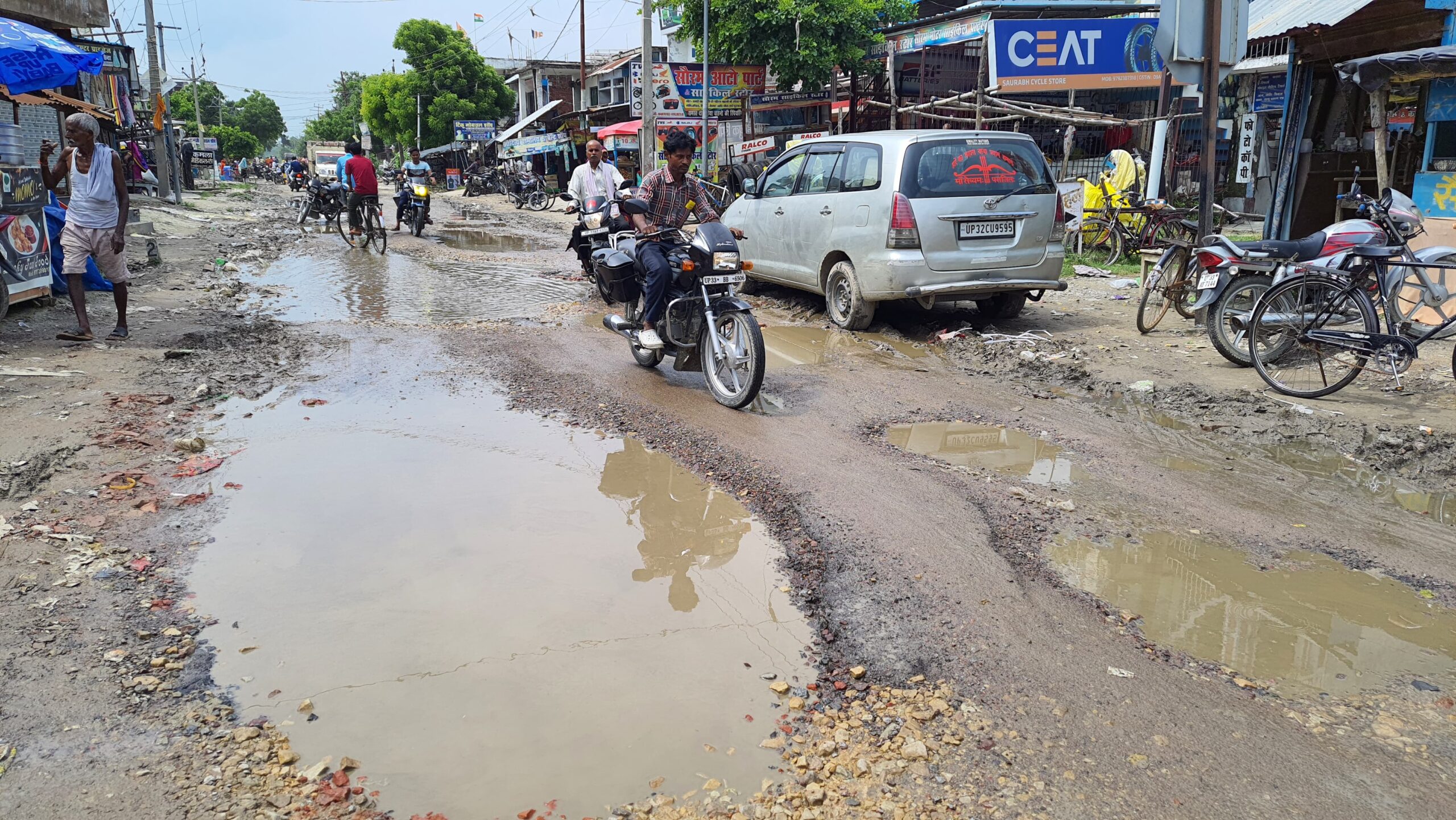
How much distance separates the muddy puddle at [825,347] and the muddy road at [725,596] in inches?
23.9

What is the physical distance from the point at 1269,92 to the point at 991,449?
1434 centimetres

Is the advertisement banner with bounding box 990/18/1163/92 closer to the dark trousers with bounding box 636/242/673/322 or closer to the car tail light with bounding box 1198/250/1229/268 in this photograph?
the car tail light with bounding box 1198/250/1229/268

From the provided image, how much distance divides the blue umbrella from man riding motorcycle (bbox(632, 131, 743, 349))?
16.3 feet

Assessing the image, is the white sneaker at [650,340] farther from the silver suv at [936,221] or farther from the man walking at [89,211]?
the man walking at [89,211]

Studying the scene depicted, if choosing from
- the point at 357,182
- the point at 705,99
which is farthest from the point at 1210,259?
the point at 705,99

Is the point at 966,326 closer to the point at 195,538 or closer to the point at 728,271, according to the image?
the point at 728,271

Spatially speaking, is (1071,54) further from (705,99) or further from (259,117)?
(259,117)

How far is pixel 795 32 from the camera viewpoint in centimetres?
2377

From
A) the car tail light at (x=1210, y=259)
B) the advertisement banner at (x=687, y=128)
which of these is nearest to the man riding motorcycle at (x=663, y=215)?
the car tail light at (x=1210, y=259)

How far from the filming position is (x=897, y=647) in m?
2.93

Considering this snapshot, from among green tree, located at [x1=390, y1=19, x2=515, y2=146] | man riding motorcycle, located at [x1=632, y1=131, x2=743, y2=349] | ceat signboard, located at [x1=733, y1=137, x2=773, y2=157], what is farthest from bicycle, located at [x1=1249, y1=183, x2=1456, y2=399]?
green tree, located at [x1=390, y1=19, x2=515, y2=146]

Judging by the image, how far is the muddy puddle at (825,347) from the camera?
7090 millimetres

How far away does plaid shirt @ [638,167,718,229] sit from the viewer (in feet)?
20.6

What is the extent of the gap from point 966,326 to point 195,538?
19.5 ft
